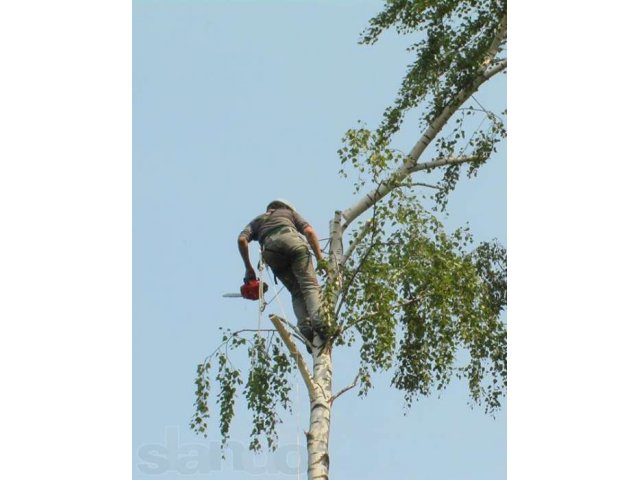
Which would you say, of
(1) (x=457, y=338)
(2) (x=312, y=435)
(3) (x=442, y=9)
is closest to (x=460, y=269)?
(1) (x=457, y=338)

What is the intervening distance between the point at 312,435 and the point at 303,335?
89 centimetres

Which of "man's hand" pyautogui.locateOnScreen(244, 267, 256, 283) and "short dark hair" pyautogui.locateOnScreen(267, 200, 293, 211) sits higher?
"short dark hair" pyautogui.locateOnScreen(267, 200, 293, 211)

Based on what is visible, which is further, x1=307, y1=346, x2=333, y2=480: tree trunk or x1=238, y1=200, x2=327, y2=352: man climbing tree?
x1=238, y1=200, x2=327, y2=352: man climbing tree

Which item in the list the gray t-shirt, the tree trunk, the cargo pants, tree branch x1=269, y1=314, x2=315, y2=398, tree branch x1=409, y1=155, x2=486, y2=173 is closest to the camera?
the tree trunk

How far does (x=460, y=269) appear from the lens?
399 inches

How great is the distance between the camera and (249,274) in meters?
9.77

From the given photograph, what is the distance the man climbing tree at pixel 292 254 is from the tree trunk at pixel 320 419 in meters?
0.20

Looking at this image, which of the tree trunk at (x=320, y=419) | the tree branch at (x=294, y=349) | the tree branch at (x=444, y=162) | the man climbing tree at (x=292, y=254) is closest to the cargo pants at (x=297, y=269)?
the man climbing tree at (x=292, y=254)

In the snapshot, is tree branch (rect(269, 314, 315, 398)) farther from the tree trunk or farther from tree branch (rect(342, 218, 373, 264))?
tree branch (rect(342, 218, 373, 264))

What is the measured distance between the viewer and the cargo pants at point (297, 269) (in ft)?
31.2

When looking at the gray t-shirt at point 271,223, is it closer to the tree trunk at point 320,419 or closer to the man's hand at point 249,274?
the man's hand at point 249,274

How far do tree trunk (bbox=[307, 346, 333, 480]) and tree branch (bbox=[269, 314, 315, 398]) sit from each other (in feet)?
0.18

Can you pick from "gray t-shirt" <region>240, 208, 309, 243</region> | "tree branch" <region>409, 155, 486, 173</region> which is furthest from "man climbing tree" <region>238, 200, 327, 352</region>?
"tree branch" <region>409, 155, 486, 173</region>

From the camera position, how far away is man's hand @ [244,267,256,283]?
32.0 feet
